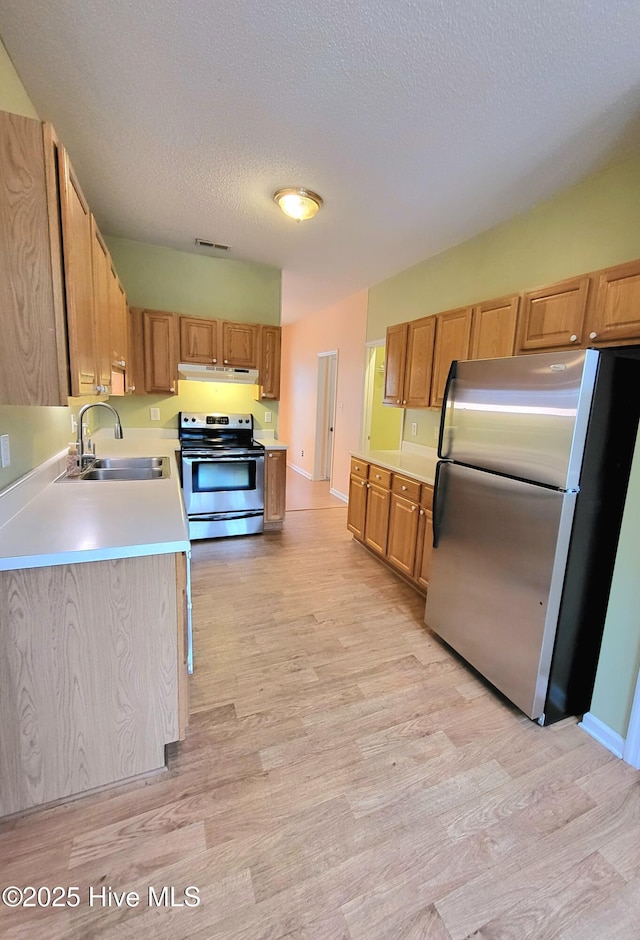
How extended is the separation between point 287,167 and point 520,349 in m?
1.76

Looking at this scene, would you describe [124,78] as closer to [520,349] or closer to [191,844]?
[520,349]

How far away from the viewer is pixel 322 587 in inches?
119

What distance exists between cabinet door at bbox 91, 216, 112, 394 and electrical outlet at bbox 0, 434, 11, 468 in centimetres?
45

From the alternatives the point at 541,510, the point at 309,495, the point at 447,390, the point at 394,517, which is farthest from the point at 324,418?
the point at 541,510

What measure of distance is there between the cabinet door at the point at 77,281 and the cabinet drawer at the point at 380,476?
2214 mm

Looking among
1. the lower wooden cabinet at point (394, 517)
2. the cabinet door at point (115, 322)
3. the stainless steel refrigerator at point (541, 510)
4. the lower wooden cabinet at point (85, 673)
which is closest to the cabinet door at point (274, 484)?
the lower wooden cabinet at point (394, 517)

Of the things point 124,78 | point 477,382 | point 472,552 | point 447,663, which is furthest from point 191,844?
point 124,78

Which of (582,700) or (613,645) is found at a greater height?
(613,645)

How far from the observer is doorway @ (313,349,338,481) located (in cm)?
638

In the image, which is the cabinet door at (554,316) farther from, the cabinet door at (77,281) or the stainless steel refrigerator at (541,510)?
the cabinet door at (77,281)

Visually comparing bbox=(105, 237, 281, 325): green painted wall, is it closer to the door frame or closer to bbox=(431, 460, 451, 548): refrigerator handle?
the door frame

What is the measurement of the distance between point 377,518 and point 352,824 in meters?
2.27

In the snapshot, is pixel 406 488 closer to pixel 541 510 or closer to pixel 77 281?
pixel 541 510

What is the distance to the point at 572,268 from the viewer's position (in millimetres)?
2359
